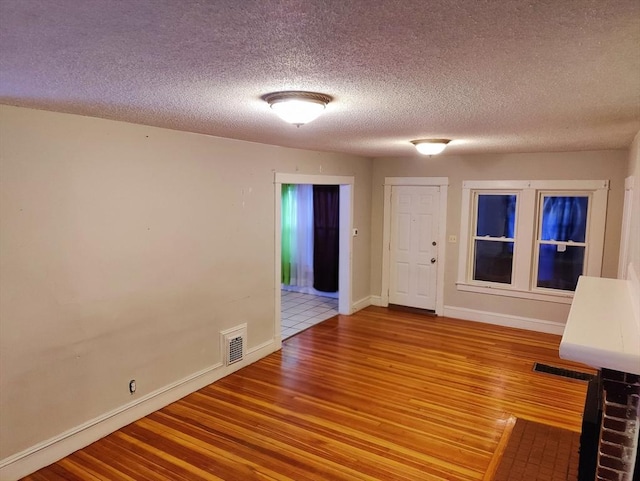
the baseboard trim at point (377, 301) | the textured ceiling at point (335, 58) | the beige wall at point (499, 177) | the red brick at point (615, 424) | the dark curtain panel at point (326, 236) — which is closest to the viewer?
the textured ceiling at point (335, 58)

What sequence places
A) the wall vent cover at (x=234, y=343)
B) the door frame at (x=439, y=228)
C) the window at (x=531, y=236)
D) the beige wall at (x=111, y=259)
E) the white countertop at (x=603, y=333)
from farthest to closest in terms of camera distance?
1. the door frame at (x=439, y=228)
2. the window at (x=531, y=236)
3. the wall vent cover at (x=234, y=343)
4. the beige wall at (x=111, y=259)
5. the white countertop at (x=603, y=333)

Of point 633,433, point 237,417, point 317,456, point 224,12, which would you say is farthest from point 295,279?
point 224,12

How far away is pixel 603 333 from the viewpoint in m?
1.66

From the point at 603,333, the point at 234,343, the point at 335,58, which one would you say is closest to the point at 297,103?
the point at 335,58

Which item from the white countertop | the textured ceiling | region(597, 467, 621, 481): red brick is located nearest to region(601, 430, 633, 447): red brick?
region(597, 467, 621, 481): red brick

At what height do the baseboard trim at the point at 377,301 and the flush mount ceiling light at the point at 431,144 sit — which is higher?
the flush mount ceiling light at the point at 431,144

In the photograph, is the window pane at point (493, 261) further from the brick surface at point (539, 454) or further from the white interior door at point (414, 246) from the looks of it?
the brick surface at point (539, 454)

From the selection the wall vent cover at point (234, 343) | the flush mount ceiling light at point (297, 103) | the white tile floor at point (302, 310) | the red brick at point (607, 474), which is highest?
the flush mount ceiling light at point (297, 103)

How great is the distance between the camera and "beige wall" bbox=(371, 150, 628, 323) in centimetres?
512

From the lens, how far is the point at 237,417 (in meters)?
3.51

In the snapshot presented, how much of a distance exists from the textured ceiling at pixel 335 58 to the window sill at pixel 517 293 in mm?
3131

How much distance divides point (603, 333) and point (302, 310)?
5.27 meters

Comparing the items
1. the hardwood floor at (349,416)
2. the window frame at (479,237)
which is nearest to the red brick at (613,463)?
the hardwood floor at (349,416)

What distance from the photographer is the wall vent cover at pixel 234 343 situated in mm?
4266
